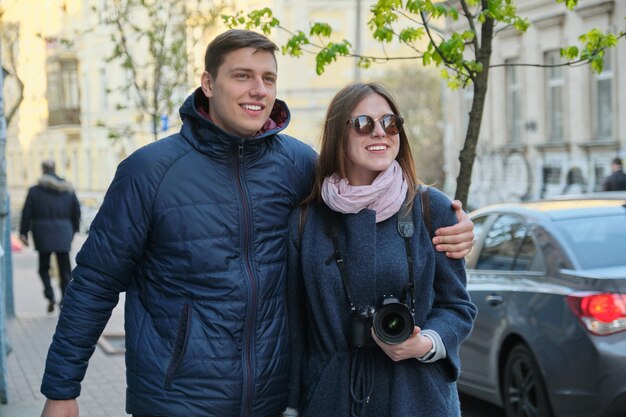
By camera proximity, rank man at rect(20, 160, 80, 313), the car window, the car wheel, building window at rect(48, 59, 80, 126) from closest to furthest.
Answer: the car wheel, the car window, man at rect(20, 160, 80, 313), building window at rect(48, 59, 80, 126)

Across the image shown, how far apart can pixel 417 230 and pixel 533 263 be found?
3967 mm

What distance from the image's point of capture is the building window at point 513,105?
30.2 metres

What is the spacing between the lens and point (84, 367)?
4.03m

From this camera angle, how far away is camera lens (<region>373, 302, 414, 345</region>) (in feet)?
12.0

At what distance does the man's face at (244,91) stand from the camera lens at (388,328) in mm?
799

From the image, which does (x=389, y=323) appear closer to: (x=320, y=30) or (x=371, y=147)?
(x=371, y=147)

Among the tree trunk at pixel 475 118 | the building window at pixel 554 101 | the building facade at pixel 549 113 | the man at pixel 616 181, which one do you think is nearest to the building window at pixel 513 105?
the building facade at pixel 549 113

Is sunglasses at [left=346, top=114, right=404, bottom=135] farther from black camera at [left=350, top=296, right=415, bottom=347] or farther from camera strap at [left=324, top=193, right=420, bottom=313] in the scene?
black camera at [left=350, top=296, right=415, bottom=347]

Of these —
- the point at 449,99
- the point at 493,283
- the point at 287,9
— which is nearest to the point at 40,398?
the point at 493,283

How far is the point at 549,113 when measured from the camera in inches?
1117

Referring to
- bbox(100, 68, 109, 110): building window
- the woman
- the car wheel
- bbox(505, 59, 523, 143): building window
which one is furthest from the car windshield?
bbox(100, 68, 109, 110): building window

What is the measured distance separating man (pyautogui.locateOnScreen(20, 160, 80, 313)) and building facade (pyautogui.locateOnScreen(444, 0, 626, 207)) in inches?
488

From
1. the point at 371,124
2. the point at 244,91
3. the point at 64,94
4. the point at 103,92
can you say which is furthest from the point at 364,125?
the point at 64,94

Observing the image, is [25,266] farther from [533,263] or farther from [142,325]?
[142,325]
